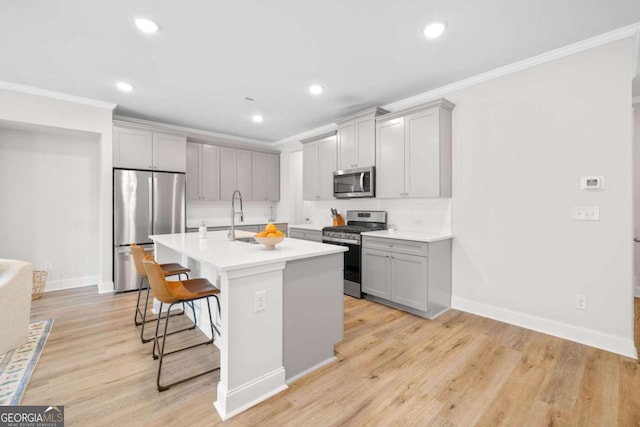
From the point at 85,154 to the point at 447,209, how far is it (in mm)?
5361

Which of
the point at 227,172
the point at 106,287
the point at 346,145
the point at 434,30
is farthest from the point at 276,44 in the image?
the point at 106,287

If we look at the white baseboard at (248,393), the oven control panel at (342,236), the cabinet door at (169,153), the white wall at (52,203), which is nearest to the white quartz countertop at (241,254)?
the white baseboard at (248,393)

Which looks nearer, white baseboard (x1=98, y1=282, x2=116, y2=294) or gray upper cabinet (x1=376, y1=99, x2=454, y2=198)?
gray upper cabinet (x1=376, y1=99, x2=454, y2=198)

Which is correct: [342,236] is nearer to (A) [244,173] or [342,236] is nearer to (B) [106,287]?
(A) [244,173]

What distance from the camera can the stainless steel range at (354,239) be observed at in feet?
12.6

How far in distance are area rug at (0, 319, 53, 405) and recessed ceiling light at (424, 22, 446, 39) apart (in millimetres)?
3929

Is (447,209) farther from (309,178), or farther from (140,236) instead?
(140,236)

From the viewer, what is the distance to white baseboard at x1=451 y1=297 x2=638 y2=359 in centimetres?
237

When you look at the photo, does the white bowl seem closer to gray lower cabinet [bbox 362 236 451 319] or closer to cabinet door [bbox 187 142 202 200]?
gray lower cabinet [bbox 362 236 451 319]

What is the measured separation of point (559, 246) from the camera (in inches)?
106

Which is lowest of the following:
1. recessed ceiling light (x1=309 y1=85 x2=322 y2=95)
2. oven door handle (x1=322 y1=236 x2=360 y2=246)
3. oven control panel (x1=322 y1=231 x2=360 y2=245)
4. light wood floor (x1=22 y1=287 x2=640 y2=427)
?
light wood floor (x1=22 y1=287 x2=640 y2=427)

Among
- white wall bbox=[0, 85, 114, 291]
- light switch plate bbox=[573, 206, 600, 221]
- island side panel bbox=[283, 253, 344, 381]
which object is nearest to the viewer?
island side panel bbox=[283, 253, 344, 381]

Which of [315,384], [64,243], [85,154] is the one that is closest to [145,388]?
[315,384]

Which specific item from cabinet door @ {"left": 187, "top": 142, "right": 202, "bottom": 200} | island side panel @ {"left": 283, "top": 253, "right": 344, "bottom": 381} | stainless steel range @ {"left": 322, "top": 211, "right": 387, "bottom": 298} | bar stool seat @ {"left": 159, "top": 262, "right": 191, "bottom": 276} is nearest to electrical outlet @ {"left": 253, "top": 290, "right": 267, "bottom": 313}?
island side panel @ {"left": 283, "top": 253, "right": 344, "bottom": 381}
